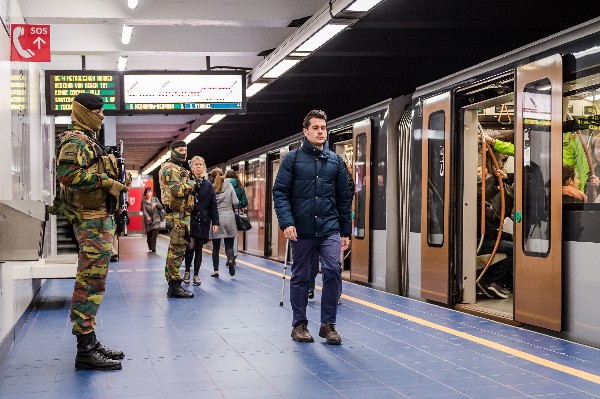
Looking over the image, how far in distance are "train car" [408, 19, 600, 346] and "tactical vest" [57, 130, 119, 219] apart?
3.64m

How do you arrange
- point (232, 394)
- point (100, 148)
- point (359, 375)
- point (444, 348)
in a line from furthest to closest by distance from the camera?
point (444, 348)
point (100, 148)
point (359, 375)
point (232, 394)

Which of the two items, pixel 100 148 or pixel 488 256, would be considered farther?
pixel 488 256

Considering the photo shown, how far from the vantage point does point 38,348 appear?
6152mm

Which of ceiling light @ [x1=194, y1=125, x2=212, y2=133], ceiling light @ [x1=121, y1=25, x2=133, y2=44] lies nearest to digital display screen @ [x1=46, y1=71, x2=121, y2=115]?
ceiling light @ [x1=121, y1=25, x2=133, y2=44]

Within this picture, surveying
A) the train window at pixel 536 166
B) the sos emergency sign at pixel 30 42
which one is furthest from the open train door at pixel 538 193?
the sos emergency sign at pixel 30 42

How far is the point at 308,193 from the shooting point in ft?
21.0

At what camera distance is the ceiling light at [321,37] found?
759 cm

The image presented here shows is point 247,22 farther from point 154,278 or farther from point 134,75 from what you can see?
point 154,278

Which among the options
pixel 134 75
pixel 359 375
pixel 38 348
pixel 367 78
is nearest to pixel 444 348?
pixel 359 375

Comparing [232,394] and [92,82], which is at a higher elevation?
[92,82]

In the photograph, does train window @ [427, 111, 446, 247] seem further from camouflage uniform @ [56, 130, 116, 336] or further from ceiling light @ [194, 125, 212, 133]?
ceiling light @ [194, 125, 212, 133]

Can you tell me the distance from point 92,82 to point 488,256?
19.0 ft

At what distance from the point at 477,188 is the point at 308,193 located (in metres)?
3.46

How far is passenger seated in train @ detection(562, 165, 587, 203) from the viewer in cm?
636
